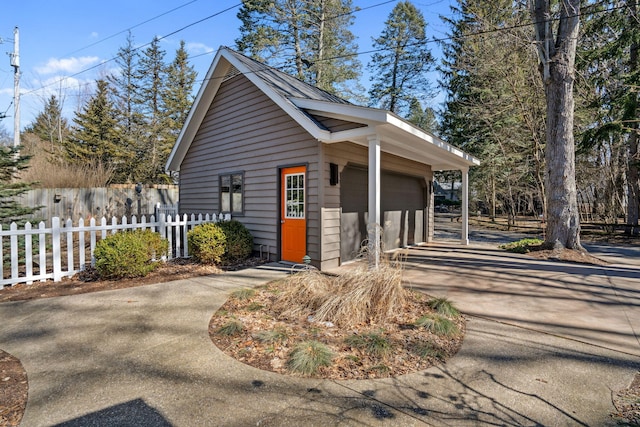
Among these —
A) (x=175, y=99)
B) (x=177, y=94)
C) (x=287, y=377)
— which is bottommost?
(x=287, y=377)

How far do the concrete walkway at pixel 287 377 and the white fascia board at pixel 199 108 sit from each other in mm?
6054

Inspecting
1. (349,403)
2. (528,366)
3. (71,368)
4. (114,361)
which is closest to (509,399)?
(528,366)

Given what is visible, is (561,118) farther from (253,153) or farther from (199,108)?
(199,108)

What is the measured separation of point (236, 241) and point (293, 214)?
4.56 ft

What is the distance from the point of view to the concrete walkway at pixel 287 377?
6.75ft

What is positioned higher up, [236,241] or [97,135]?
[97,135]

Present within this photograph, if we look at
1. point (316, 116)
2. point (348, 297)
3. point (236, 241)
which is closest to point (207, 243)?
point (236, 241)

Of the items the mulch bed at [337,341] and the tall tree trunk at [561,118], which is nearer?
the mulch bed at [337,341]

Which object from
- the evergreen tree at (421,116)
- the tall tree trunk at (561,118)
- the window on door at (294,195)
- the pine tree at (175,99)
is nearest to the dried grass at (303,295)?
the window on door at (294,195)

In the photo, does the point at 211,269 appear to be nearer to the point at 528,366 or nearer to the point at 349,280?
the point at 349,280

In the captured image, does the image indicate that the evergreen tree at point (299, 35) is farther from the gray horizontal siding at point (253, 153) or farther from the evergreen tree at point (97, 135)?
the evergreen tree at point (97, 135)

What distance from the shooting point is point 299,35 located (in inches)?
650

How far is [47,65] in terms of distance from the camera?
657 inches

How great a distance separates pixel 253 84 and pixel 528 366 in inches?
292
